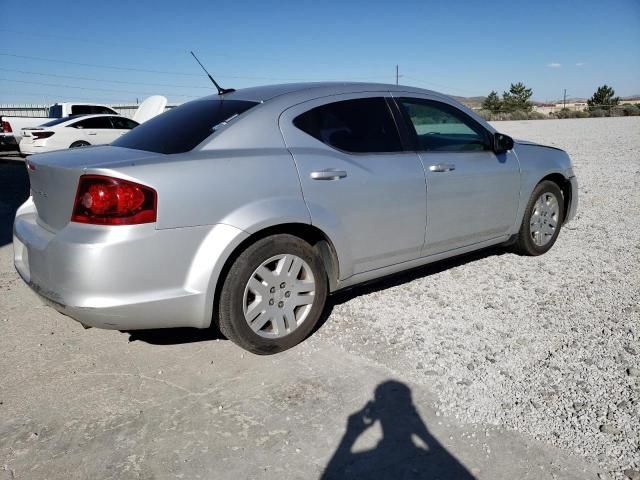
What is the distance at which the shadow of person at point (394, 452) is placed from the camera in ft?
6.89

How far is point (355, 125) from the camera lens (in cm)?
348

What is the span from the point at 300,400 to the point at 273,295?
0.67 m

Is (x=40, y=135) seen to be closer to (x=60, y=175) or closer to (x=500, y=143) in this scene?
(x=60, y=175)

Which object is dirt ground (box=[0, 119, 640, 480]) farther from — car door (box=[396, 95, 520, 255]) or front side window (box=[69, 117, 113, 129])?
front side window (box=[69, 117, 113, 129])

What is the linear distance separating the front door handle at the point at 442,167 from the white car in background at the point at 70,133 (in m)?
10.5

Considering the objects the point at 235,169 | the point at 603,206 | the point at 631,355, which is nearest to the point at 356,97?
the point at 235,169

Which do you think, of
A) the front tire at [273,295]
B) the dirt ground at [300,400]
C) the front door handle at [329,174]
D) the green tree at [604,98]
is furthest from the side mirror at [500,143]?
the green tree at [604,98]

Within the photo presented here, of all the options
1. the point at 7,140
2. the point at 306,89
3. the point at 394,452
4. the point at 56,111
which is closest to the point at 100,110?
the point at 56,111

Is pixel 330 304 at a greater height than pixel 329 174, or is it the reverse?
pixel 329 174

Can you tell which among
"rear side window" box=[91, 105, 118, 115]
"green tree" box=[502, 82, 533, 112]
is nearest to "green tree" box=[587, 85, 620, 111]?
"green tree" box=[502, 82, 533, 112]

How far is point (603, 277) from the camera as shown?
14.1 feet

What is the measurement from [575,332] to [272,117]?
7.86ft

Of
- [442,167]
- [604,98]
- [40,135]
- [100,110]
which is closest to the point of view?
[442,167]

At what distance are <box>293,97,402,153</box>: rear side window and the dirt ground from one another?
4.00 ft
